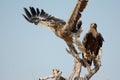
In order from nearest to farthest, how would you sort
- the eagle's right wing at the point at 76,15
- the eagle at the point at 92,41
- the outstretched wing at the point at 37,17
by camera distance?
the eagle's right wing at the point at 76,15, the eagle at the point at 92,41, the outstretched wing at the point at 37,17

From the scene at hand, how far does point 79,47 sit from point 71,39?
374mm

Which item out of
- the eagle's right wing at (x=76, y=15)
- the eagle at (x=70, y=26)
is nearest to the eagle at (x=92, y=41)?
the eagle at (x=70, y=26)

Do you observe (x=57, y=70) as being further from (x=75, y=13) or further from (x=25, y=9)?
(x=25, y=9)

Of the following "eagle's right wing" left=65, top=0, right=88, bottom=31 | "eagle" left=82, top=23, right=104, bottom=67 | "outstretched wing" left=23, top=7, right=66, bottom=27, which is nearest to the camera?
"eagle's right wing" left=65, top=0, right=88, bottom=31

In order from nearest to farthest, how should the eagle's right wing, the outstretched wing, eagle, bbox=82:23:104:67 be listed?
1. the eagle's right wing
2. eagle, bbox=82:23:104:67
3. the outstretched wing

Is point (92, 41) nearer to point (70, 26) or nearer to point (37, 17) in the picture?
point (70, 26)

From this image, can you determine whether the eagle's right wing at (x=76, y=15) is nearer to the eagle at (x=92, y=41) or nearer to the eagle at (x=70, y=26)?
the eagle at (x=70, y=26)

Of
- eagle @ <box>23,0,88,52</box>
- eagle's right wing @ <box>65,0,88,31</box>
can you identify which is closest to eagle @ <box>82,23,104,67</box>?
eagle @ <box>23,0,88,52</box>

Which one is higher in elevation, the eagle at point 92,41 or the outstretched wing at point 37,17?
the outstretched wing at point 37,17

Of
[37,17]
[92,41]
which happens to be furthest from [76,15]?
[37,17]

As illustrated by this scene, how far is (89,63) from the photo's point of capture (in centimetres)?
1312

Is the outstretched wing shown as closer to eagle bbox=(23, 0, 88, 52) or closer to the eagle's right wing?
eagle bbox=(23, 0, 88, 52)

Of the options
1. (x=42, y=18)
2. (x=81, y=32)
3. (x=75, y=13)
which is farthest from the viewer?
(x=42, y=18)

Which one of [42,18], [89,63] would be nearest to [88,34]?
[89,63]
